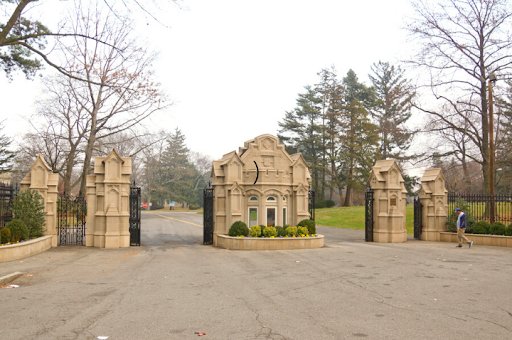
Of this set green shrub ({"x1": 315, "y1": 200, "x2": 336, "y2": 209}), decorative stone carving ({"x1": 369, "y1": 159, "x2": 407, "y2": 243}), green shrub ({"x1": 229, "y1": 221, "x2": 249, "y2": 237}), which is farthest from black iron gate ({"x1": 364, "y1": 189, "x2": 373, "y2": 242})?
green shrub ({"x1": 315, "y1": 200, "x2": 336, "y2": 209})

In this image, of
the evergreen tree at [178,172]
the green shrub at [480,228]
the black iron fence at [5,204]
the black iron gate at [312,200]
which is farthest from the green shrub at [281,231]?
the evergreen tree at [178,172]

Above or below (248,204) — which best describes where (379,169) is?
above

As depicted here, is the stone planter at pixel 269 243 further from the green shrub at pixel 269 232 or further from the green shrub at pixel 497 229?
the green shrub at pixel 497 229

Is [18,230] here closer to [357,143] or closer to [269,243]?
[269,243]

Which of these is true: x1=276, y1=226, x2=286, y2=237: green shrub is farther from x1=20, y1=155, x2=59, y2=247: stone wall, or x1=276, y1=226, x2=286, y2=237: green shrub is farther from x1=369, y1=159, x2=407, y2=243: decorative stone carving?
x1=20, y1=155, x2=59, y2=247: stone wall

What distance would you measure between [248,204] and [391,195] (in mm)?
7755

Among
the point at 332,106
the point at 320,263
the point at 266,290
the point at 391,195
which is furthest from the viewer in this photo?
the point at 332,106

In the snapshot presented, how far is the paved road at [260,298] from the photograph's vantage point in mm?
6629

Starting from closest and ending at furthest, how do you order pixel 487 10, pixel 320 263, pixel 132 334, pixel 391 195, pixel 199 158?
pixel 132 334
pixel 320 263
pixel 391 195
pixel 487 10
pixel 199 158

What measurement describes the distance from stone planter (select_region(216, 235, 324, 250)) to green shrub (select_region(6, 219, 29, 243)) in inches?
322

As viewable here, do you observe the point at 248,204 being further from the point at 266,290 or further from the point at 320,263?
the point at 266,290

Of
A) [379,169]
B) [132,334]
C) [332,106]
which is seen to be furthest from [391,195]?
[332,106]

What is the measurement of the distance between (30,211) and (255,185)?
10.0 metres

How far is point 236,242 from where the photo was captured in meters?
19.9
